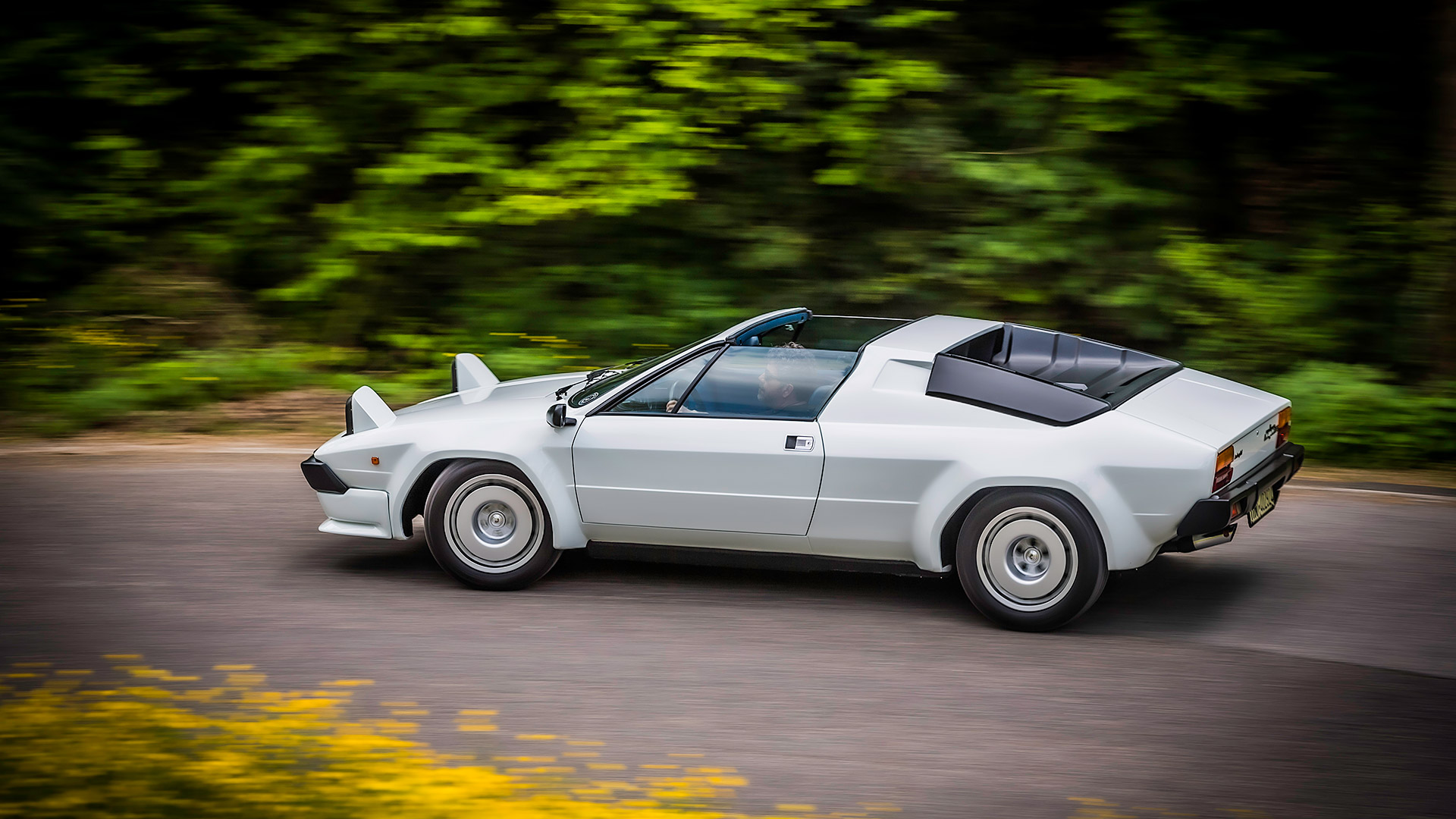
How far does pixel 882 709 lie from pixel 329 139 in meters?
10.0

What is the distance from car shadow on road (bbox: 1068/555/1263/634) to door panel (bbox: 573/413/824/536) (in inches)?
54.1

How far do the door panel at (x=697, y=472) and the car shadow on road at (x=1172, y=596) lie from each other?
1.37m

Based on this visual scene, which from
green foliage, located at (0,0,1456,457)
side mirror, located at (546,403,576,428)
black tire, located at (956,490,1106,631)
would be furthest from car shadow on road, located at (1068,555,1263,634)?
green foliage, located at (0,0,1456,457)

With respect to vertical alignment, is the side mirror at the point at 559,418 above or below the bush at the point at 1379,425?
above

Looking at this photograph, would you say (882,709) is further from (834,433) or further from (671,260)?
(671,260)

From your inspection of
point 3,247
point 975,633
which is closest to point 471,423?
point 975,633

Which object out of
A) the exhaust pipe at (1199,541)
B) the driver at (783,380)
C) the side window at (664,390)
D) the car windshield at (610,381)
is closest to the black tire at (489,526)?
the car windshield at (610,381)

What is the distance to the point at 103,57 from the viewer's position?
13.3 meters

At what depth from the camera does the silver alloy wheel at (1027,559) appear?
17.9 ft

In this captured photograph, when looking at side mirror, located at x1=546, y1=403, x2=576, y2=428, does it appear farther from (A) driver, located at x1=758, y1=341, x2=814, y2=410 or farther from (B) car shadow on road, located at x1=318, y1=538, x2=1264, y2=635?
(A) driver, located at x1=758, y1=341, x2=814, y2=410

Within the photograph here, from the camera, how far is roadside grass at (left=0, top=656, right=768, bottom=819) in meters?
3.80

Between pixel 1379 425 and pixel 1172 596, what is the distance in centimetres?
410

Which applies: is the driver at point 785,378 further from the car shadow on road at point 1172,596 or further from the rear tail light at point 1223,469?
the rear tail light at point 1223,469

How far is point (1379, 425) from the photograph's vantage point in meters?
9.20
